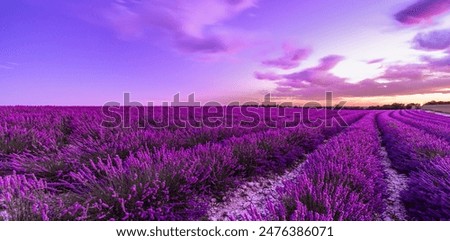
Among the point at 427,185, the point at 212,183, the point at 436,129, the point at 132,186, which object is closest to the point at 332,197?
the point at 427,185

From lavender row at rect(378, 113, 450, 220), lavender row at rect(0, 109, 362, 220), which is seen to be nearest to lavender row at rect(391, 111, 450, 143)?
lavender row at rect(378, 113, 450, 220)

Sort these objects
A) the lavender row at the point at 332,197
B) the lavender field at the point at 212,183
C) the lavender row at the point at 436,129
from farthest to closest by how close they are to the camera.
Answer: the lavender row at the point at 436,129
the lavender field at the point at 212,183
the lavender row at the point at 332,197

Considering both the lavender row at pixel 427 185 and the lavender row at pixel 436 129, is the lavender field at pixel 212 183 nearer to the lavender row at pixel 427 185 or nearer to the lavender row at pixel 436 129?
the lavender row at pixel 427 185

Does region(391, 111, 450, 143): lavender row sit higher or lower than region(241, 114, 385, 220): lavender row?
higher

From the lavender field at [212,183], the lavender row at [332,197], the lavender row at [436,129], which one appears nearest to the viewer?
the lavender row at [332,197]

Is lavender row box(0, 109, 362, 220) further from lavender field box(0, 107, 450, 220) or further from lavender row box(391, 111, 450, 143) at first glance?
lavender row box(391, 111, 450, 143)

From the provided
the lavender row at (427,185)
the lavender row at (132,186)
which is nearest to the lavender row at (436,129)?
the lavender row at (427,185)

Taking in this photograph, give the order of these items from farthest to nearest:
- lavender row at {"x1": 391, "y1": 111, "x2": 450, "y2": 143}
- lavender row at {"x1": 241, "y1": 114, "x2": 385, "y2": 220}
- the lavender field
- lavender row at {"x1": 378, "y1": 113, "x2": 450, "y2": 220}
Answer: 1. lavender row at {"x1": 391, "y1": 111, "x2": 450, "y2": 143}
2. lavender row at {"x1": 378, "y1": 113, "x2": 450, "y2": 220}
3. the lavender field
4. lavender row at {"x1": 241, "y1": 114, "x2": 385, "y2": 220}

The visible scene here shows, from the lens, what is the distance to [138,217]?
1.98 m

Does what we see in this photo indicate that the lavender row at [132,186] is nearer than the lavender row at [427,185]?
Yes
